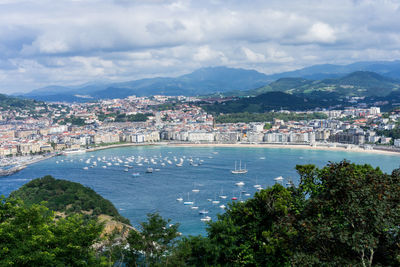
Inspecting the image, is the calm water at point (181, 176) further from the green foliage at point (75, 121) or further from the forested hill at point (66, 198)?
the green foliage at point (75, 121)

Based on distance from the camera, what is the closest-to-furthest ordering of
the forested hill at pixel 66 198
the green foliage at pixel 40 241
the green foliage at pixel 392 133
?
1. the green foliage at pixel 40 241
2. the forested hill at pixel 66 198
3. the green foliage at pixel 392 133

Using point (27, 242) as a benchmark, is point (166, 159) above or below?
below

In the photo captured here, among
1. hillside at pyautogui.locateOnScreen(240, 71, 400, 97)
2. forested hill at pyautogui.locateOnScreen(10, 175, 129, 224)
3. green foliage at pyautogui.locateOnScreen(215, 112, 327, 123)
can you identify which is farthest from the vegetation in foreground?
hillside at pyautogui.locateOnScreen(240, 71, 400, 97)

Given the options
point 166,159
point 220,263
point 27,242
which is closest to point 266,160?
point 166,159

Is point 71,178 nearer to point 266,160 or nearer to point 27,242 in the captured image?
point 266,160

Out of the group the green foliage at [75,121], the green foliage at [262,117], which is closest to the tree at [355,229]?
the green foliage at [262,117]
